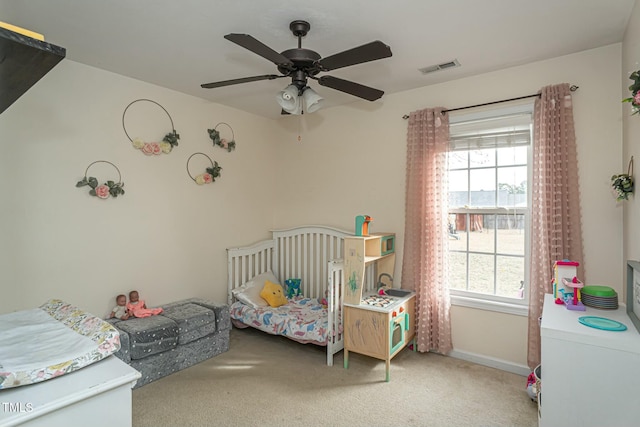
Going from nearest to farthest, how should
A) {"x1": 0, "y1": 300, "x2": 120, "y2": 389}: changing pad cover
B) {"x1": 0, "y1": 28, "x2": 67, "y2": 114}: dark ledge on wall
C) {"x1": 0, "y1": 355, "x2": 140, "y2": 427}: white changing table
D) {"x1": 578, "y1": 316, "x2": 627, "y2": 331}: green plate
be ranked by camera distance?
{"x1": 0, "y1": 28, "x2": 67, "y2": 114}: dark ledge on wall → {"x1": 0, "y1": 355, "x2": 140, "y2": 427}: white changing table → {"x1": 0, "y1": 300, "x2": 120, "y2": 389}: changing pad cover → {"x1": 578, "y1": 316, "x2": 627, "y2": 331}: green plate

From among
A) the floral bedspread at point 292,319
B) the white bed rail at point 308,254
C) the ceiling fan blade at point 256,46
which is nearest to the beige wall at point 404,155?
the white bed rail at point 308,254

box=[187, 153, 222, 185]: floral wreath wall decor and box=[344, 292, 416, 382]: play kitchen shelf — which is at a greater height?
box=[187, 153, 222, 185]: floral wreath wall decor

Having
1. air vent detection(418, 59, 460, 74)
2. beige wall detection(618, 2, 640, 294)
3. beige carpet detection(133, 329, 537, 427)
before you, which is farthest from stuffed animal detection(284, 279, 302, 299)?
beige wall detection(618, 2, 640, 294)

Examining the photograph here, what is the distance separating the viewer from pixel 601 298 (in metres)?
1.83

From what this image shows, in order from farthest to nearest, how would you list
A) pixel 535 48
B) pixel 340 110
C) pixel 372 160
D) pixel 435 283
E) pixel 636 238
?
pixel 340 110 → pixel 372 160 → pixel 435 283 → pixel 535 48 → pixel 636 238

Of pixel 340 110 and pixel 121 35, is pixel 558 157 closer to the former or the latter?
pixel 340 110

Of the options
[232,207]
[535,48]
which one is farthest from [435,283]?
[232,207]

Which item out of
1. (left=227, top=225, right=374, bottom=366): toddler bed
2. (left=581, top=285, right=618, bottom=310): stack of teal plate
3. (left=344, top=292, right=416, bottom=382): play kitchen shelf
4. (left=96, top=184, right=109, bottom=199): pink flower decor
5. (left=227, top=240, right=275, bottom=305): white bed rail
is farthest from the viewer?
(left=227, top=240, right=275, bottom=305): white bed rail

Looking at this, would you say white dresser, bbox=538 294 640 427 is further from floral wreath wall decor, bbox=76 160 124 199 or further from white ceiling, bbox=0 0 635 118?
floral wreath wall decor, bbox=76 160 124 199

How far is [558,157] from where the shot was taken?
95.9 inches

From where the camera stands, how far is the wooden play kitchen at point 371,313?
2590mm

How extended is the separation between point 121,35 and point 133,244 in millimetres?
1646

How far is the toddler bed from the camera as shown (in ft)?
9.45

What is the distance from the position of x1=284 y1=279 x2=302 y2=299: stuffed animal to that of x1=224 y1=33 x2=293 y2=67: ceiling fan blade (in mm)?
2626
